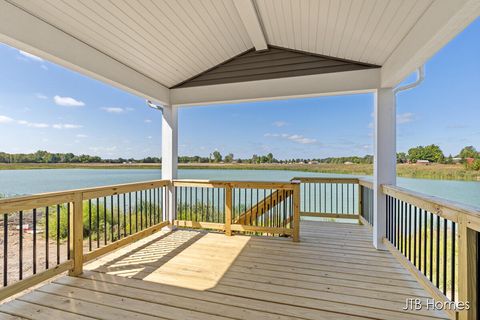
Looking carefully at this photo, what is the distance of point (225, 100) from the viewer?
4102 millimetres

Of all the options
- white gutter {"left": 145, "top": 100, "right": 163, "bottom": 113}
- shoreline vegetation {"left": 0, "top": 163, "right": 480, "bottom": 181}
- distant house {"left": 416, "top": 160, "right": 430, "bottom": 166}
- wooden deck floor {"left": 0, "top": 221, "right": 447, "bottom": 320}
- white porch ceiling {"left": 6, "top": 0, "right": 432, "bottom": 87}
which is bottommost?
wooden deck floor {"left": 0, "top": 221, "right": 447, "bottom": 320}

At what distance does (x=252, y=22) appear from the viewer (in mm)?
3008

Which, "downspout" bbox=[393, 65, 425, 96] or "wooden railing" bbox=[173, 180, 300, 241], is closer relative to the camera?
"downspout" bbox=[393, 65, 425, 96]

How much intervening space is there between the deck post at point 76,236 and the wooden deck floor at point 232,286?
114 mm

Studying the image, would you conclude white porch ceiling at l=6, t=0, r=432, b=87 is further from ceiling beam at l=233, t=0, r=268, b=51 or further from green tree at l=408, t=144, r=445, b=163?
green tree at l=408, t=144, r=445, b=163

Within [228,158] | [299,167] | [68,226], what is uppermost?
[228,158]

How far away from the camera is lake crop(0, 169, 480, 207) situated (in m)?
2.53

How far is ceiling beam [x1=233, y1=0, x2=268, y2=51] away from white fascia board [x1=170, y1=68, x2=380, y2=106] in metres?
0.60

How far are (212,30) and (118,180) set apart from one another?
3093 mm

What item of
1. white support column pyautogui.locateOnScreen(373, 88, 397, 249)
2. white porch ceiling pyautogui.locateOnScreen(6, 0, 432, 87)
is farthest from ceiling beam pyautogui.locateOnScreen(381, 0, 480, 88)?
white support column pyautogui.locateOnScreen(373, 88, 397, 249)

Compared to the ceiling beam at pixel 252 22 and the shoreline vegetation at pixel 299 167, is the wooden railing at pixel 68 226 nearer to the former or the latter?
the shoreline vegetation at pixel 299 167

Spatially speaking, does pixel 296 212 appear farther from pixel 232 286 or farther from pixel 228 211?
pixel 232 286

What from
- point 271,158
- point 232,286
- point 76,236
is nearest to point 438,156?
point 232,286

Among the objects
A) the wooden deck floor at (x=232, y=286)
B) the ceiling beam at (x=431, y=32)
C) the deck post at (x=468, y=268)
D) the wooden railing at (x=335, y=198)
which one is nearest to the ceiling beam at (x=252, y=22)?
the ceiling beam at (x=431, y=32)
